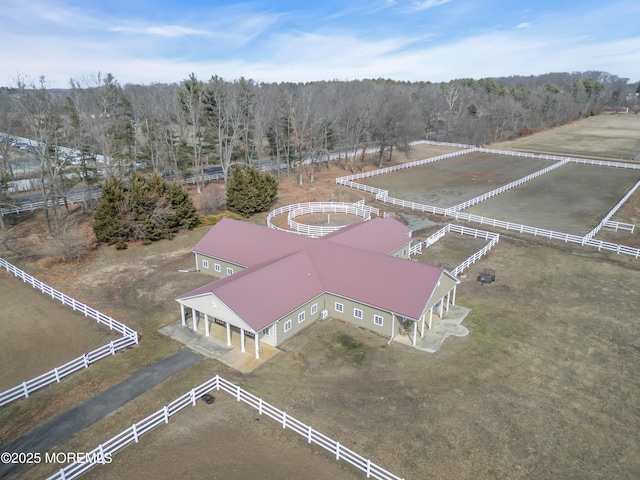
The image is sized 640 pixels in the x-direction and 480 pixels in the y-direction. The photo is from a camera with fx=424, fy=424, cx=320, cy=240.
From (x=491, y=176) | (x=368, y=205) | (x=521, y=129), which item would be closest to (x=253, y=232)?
(x=368, y=205)

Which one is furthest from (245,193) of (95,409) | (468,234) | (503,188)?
(503,188)

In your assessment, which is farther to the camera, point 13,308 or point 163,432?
point 13,308

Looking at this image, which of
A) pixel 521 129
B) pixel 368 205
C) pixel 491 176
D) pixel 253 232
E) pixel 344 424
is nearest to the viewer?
pixel 344 424

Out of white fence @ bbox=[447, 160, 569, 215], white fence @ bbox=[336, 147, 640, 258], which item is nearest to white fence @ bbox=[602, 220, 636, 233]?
white fence @ bbox=[336, 147, 640, 258]

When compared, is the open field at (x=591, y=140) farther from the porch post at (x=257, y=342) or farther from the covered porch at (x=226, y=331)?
the porch post at (x=257, y=342)

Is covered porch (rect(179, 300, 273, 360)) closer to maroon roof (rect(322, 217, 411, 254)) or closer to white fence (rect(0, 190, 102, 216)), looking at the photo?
maroon roof (rect(322, 217, 411, 254))

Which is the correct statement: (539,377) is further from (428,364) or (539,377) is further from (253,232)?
(253,232)

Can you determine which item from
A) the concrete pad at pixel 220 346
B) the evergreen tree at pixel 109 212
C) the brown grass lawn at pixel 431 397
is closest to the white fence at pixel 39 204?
the evergreen tree at pixel 109 212
